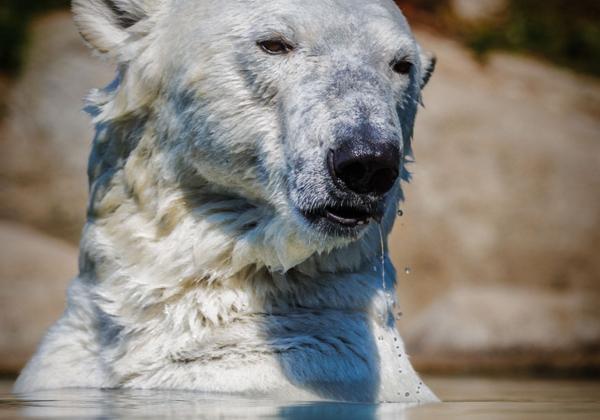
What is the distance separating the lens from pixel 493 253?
1095 cm

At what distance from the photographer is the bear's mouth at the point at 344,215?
3.55 metres

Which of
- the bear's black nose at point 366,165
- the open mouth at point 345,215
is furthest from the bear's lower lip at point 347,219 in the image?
the bear's black nose at point 366,165

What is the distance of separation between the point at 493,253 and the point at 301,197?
24.9 ft

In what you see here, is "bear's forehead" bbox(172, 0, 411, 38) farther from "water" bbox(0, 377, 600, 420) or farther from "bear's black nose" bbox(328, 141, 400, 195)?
"water" bbox(0, 377, 600, 420)

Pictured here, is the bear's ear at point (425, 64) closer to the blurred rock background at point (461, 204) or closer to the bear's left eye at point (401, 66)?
the bear's left eye at point (401, 66)

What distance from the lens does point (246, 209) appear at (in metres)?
3.94

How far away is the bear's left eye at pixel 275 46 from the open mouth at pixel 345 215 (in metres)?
0.62

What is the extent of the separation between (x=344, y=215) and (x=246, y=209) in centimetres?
48

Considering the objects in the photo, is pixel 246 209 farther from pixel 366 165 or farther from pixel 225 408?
pixel 225 408

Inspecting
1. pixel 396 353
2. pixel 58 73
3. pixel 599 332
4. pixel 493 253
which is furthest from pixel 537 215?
pixel 396 353

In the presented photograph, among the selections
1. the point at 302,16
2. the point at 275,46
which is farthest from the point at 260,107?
the point at 302,16

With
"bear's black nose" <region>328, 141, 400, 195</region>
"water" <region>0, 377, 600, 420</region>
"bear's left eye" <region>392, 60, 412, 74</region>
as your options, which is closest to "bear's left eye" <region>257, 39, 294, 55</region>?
"bear's left eye" <region>392, 60, 412, 74</region>

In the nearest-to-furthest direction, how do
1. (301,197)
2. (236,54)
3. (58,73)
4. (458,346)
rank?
(301,197), (236,54), (458,346), (58,73)

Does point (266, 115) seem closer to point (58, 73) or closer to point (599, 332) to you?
point (599, 332)
